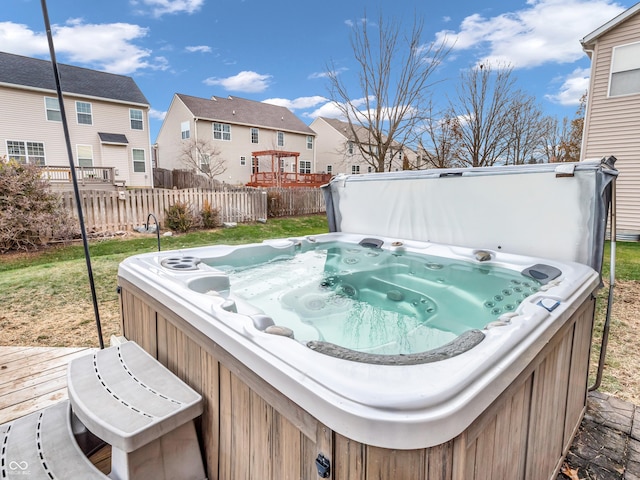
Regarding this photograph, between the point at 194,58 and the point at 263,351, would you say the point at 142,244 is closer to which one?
the point at 263,351

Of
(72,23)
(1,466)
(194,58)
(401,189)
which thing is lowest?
(1,466)

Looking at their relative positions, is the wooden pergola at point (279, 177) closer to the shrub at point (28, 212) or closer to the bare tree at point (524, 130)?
the bare tree at point (524, 130)

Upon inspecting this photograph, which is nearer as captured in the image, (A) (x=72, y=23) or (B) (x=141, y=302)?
(B) (x=141, y=302)

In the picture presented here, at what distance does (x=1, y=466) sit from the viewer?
1179 mm

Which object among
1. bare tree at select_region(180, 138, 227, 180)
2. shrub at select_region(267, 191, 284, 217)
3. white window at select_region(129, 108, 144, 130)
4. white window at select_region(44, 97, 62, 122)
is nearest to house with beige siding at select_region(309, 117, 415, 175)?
bare tree at select_region(180, 138, 227, 180)

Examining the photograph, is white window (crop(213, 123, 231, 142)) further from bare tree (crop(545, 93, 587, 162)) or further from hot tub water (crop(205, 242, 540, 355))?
hot tub water (crop(205, 242, 540, 355))

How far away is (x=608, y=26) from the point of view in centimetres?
709

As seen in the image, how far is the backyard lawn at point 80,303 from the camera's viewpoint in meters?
2.64

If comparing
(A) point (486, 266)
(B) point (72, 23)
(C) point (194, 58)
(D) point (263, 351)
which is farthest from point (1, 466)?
(C) point (194, 58)

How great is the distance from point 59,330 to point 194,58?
50.5 ft

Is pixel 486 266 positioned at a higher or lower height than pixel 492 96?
lower

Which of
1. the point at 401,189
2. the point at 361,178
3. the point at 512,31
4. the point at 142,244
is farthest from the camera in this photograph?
the point at 512,31

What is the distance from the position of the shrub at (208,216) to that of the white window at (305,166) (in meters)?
12.1

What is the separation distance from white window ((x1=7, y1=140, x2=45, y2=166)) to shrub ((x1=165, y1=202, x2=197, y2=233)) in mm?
7836
